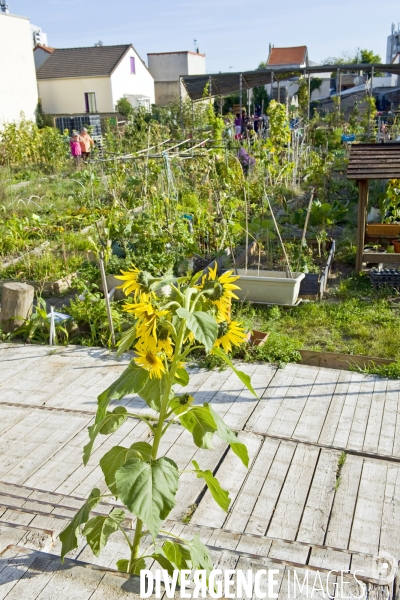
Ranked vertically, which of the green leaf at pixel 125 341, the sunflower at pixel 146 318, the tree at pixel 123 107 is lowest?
the green leaf at pixel 125 341

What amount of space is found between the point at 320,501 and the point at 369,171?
462 centimetres

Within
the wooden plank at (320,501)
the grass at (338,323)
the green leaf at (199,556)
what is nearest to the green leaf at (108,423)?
the green leaf at (199,556)

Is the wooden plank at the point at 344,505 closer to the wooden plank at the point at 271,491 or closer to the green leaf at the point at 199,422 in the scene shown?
the wooden plank at the point at 271,491

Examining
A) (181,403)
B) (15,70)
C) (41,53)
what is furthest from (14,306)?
(41,53)

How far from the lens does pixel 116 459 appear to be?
6.88 ft

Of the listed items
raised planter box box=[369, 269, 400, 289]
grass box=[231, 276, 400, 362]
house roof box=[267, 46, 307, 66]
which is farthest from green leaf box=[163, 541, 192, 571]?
house roof box=[267, 46, 307, 66]

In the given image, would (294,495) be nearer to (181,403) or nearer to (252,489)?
(252,489)

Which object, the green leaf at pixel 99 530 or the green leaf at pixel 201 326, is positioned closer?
the green leaf at pixel 201 326

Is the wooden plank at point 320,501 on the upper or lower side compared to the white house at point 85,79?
lower

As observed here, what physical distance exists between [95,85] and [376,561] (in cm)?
3218

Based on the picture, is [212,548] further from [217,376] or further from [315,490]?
[217,376]

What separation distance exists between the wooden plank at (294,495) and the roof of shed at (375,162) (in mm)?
4079

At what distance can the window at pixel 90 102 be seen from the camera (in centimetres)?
3181

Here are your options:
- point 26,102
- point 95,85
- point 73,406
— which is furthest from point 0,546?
point 95,85
